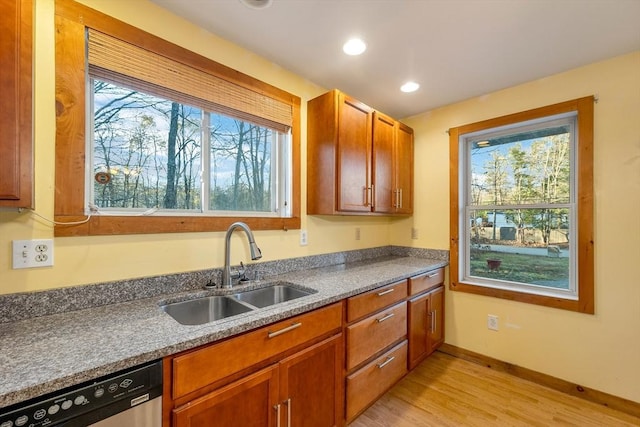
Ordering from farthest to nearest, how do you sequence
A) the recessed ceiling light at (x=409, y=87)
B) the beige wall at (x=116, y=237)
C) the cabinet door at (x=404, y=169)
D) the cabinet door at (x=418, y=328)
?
1. the cabinet door at (x=404, y=169)
2. the recessed ceiling light at (x=409, y=87)
3. the cabinet door at (x=418, y=328)
4. the beige wall at (x=116, y=237)

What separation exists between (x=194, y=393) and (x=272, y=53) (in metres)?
2.00

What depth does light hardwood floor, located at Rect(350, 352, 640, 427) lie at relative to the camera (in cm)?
179

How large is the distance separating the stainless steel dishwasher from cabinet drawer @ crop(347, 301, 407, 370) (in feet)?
3.42

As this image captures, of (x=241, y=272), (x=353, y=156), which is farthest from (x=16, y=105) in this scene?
(x=353, y=156)

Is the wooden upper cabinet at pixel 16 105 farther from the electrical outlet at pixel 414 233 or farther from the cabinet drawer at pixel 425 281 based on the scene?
the electrical outlet at pixel 414 233

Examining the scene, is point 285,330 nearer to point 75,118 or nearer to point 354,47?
point 75,118

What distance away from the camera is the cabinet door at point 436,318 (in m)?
2.49

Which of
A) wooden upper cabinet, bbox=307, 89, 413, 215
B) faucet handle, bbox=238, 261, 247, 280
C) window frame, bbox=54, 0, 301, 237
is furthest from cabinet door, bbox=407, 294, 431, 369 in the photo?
window frame, bbox=54, 0, 301, 237

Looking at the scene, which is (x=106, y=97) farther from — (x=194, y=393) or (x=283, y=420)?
(x=283, y=420)

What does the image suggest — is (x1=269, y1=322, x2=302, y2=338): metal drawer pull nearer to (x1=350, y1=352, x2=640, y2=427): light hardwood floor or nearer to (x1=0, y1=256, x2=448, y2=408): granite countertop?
(x1=0, y1=256, x2=448, y2=408): granite countertop

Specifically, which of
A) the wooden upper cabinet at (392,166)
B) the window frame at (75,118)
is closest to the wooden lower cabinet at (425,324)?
the wooden upper cabinet at (392,166)

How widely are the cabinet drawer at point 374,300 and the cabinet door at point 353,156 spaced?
67 cm

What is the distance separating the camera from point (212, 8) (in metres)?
1.52

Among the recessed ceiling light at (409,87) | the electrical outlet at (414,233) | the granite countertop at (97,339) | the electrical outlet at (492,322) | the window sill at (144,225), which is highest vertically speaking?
the recessed ceiling light at (409,87)
